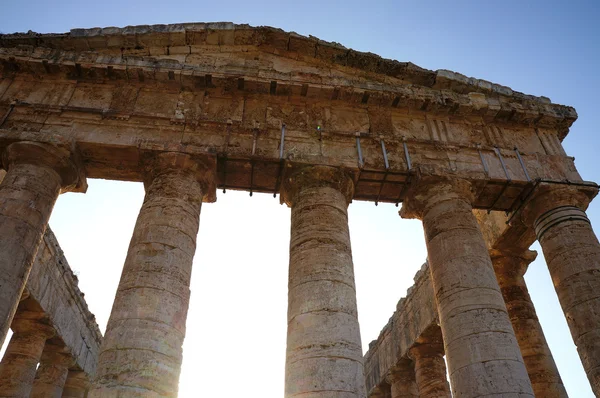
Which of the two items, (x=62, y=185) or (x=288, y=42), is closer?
(x=62, y=185)

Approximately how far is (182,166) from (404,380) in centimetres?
1127

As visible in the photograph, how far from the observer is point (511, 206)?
12.1 meters

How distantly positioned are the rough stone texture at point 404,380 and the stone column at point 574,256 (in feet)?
24.1

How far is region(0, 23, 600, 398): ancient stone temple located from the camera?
326 inches

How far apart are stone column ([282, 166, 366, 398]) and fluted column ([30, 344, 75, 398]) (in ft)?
34.8

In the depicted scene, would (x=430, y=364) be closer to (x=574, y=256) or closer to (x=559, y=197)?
(x=574, y=256)

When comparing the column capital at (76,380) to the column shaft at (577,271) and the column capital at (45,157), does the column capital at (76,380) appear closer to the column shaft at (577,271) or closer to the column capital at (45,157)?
the column capital at (45,157)

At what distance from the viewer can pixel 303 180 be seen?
10.8 meters

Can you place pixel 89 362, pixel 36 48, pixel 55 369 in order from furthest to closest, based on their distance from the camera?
pixel 89 362
pixel 55 369
pixel 36 48

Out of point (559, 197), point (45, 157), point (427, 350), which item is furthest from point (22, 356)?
point (559, 197)

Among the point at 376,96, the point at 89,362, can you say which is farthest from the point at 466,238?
the point at 89,362

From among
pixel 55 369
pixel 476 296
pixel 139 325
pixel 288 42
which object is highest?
pixel 288 42

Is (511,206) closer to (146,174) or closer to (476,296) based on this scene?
(476,296)

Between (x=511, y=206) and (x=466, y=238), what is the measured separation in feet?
9.38
